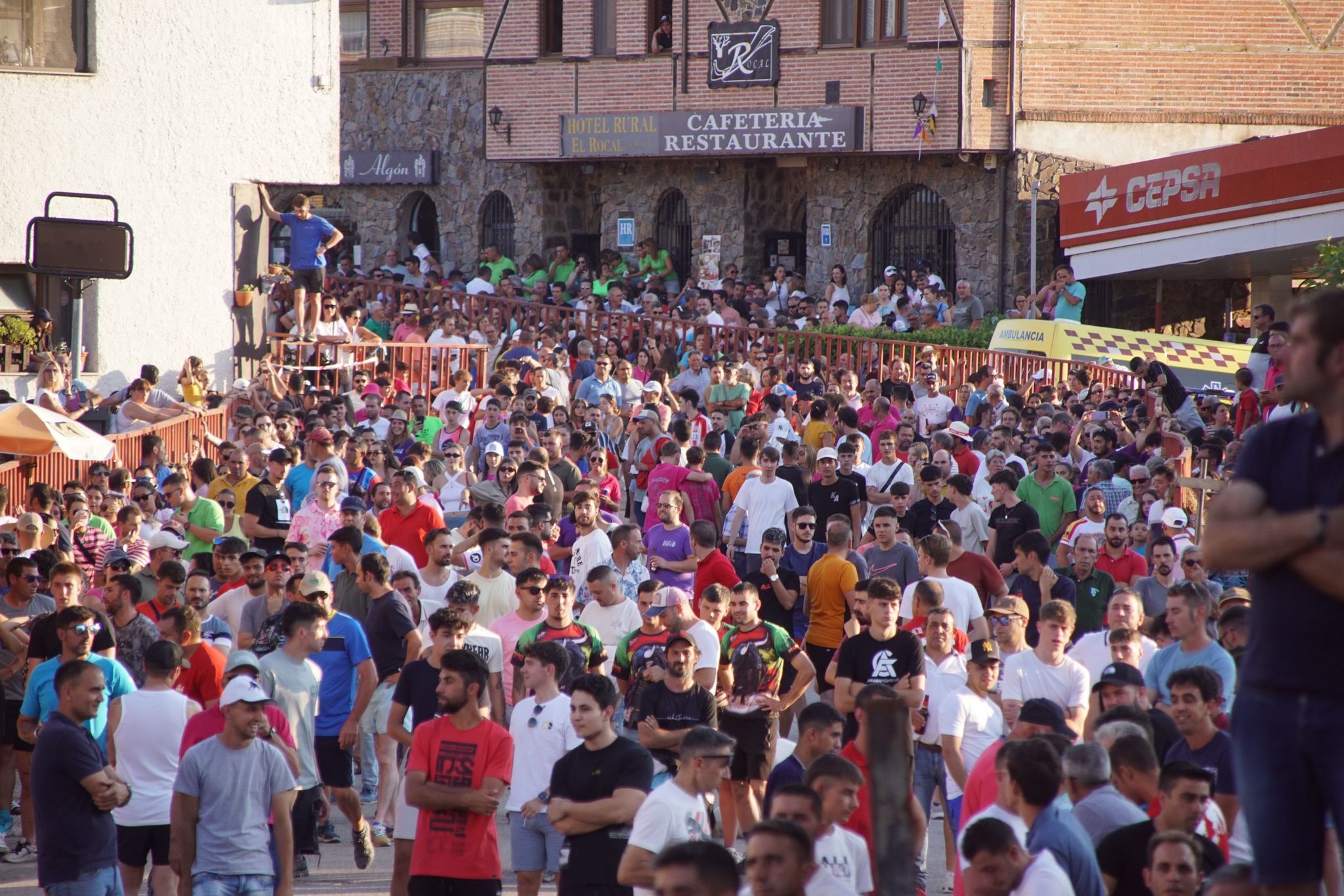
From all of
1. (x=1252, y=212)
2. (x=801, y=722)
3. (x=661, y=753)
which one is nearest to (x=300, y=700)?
(x=661, y=753)

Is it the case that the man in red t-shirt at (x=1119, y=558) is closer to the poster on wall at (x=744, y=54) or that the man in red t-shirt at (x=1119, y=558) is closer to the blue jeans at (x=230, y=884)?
the blue jeans at (x=230, y=884)

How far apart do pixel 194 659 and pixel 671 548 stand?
4.02 meters

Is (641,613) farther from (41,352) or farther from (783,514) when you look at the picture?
(41,352)

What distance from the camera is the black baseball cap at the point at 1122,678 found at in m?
7.70

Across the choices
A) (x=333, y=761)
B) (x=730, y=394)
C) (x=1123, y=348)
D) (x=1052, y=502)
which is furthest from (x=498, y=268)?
(x=333, y=761)

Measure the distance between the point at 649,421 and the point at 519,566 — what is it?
507 cm

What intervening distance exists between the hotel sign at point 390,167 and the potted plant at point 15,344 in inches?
552

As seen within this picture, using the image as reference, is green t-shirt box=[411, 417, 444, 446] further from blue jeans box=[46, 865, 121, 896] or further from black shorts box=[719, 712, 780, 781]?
blue jeans box=[46, 865, 121, 896]

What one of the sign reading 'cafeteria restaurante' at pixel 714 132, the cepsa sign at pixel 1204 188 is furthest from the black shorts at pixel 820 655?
the sign reading 'cafeteria restaurante' at pixel 714 132

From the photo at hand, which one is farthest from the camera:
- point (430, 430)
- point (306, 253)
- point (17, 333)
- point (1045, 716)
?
point (306, 253)

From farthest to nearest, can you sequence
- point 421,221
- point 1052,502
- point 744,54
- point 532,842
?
point 421,221
point 744,54
point 1052,502
point 532,842

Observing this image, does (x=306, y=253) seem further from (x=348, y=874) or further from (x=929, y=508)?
(x=348, y=874)

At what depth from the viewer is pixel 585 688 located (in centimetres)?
745

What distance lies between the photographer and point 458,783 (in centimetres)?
766
